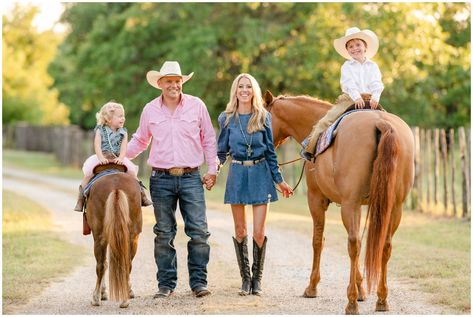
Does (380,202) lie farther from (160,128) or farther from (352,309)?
(160,128)

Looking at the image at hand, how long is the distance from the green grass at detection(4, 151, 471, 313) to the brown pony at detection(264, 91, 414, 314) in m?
0.96

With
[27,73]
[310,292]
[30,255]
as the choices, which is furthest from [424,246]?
[27,73]

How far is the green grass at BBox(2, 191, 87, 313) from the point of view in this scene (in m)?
8.73

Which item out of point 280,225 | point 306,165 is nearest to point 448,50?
point 280,225

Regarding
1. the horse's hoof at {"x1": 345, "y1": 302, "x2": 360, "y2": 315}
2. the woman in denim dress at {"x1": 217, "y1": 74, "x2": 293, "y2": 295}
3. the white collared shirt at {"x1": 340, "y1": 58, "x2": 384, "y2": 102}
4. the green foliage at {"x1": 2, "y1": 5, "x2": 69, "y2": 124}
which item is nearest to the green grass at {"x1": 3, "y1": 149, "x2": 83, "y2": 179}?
the green foliage at {"x1": 2, "y1": 5, "x2": 69, "y2": 124}

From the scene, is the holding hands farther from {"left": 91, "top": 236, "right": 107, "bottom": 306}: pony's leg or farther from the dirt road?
{"left": 91, "top": 236, "right": 107, "bottom": 306}: pony's leg

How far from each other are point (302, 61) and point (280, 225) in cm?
1131

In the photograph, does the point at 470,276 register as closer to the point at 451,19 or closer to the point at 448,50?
the point at 448,50

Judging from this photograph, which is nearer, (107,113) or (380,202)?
(380,202)

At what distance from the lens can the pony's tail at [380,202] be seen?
6941 millimetres

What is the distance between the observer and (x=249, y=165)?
801 centimetres

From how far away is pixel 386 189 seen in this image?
6.96m

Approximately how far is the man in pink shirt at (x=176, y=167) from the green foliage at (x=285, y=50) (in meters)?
16.1

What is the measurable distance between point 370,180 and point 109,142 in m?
2.38
